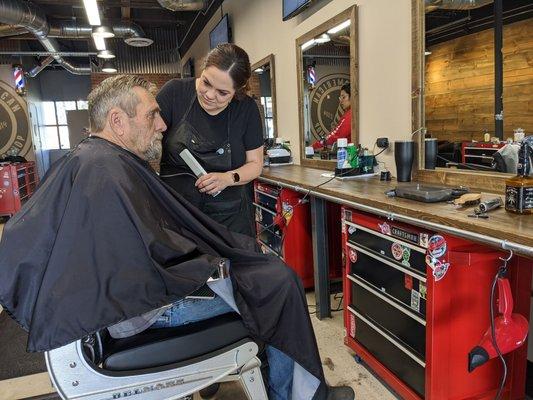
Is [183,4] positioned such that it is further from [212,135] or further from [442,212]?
[442,212]

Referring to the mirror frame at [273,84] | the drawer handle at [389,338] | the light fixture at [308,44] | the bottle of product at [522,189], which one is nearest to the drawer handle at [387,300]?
the drawer handle at [389,338]

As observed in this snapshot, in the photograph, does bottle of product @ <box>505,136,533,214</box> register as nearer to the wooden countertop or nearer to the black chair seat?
the wooden countertop

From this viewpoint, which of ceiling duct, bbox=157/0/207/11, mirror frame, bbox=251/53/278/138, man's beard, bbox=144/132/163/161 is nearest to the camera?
man's beard, bbox=144/132/163/161

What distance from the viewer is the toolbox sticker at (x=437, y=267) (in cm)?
140

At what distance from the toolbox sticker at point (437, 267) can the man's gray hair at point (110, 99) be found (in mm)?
1116

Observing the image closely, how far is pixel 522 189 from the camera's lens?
126cm

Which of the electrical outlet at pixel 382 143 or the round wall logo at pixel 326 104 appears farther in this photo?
the round wall logo at pixel 326 104

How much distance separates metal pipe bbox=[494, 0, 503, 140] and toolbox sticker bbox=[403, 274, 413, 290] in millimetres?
772

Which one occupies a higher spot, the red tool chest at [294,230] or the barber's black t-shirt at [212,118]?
the barber's black t-shirt at [212,118]

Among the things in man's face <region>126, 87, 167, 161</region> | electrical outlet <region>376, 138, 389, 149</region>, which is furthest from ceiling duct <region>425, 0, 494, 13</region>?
man's face <region>126, 87, 167, 161</region>

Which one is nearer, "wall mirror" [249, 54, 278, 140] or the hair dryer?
the hair dryer

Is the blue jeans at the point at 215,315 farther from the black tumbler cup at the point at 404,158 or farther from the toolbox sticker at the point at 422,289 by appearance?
the black tumbler cup at the point at 404,158

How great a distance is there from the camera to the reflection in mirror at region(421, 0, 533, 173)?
1678 mm

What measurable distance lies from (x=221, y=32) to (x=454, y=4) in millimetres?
4222
